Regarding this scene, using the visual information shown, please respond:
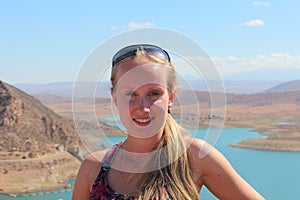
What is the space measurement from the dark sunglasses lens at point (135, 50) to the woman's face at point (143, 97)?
2 cm

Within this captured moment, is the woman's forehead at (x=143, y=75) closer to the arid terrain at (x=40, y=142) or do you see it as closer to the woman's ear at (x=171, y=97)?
the woman's ear at (x=171, y=97)

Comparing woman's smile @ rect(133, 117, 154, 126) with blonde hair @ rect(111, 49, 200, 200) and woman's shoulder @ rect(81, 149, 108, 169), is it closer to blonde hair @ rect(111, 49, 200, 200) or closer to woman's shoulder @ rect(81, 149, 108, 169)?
blonde hair @ rect(111, 49, 200, 200)

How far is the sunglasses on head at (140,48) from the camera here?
1.16 m

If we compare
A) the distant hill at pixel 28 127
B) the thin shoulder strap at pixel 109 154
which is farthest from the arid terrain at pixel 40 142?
the thin shoulder strap at pixel 109 154

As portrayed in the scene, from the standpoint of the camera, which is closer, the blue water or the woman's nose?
the woman's nose

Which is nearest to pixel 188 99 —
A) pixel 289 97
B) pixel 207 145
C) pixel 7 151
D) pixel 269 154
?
pixel 207 145

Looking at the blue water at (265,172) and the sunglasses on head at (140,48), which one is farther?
the blue water at (265,172)

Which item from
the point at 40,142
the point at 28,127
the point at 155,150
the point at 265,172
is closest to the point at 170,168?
the point at 155,150

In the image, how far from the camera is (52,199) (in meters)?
28.5

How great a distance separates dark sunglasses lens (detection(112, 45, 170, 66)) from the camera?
116 centimetres

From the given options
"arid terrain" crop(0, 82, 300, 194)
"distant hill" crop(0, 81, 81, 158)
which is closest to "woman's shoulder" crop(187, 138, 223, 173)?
"arid terrain" crop(0, 82, 300, 194)

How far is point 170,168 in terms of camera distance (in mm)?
1142

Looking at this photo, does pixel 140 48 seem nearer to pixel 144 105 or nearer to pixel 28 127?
pixel 144 105

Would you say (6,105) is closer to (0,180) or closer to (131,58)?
(0,180)
